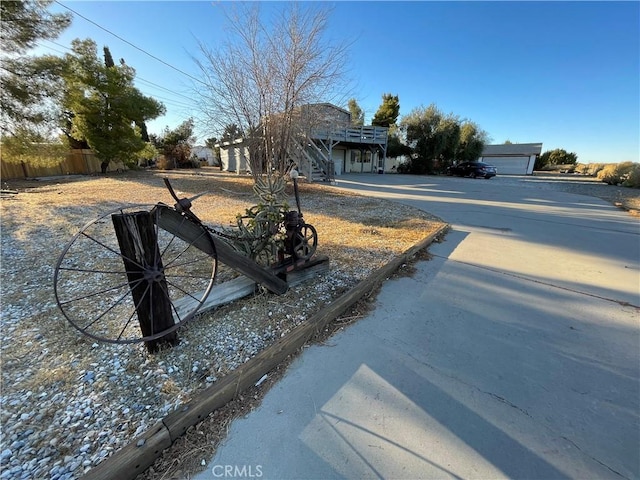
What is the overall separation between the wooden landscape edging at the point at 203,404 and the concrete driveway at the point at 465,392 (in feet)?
0.55

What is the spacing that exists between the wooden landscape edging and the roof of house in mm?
36196

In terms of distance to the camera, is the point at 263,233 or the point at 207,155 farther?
the point at 207,155

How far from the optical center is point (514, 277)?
11.5 ft

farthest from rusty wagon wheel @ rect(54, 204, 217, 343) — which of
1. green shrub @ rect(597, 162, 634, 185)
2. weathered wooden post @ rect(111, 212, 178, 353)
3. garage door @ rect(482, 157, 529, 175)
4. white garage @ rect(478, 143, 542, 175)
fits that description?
garage door @ rect(482, 157, 529, 175)

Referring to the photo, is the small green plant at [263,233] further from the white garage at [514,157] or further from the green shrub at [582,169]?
the green shrub at [582,169]

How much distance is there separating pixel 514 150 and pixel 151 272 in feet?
134

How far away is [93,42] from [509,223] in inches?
820

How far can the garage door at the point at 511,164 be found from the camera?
30.8 metres

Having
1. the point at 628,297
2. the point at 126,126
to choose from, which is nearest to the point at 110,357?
the point at 628,297

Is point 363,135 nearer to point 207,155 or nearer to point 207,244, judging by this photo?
point 207,244

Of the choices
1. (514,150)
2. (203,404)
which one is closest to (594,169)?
(514,150)

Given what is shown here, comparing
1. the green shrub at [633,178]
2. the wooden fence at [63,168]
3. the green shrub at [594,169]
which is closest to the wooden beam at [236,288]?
the wooden fence at [63,168]

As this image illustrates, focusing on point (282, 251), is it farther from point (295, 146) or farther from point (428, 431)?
point (295, 146)

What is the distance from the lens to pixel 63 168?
1700cm
